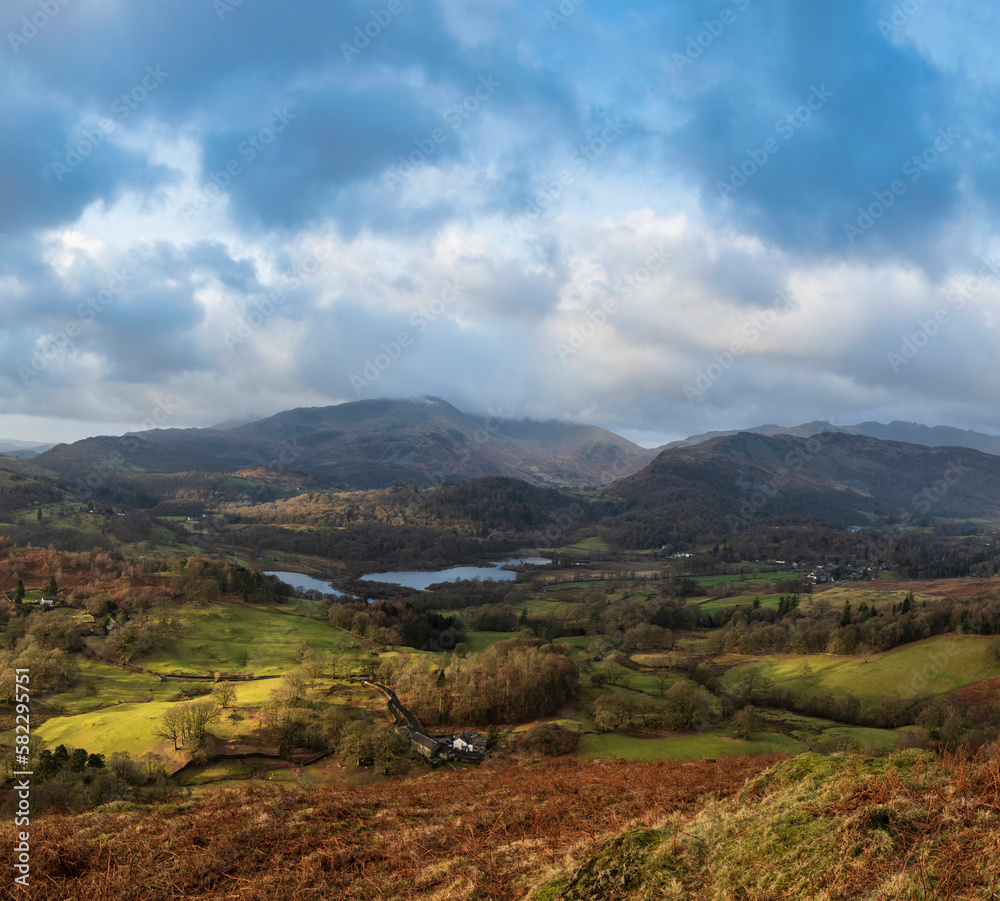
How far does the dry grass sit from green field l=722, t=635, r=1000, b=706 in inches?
3322

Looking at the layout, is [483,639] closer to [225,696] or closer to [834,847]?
[225,696]

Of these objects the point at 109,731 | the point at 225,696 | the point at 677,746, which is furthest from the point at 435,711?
the point at 109,731

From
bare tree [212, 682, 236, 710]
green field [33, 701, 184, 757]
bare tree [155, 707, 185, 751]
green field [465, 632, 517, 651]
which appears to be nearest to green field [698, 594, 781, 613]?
green field [465, 632, 517, 651]

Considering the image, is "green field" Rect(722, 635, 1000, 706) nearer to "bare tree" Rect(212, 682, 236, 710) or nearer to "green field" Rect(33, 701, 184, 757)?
"bare tree" Rect(212, 682, 236, 710)

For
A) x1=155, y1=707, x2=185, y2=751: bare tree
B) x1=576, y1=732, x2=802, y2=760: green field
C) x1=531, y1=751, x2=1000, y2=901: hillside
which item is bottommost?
x1=576, y1=732, x2=802, y2=760: green field

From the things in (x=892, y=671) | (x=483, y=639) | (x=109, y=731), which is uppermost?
(x=109, y=731)

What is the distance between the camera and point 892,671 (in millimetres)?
90500

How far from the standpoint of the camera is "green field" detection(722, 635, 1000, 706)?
8494 centimetres

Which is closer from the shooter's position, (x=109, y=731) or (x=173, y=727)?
(x=173, y=727)

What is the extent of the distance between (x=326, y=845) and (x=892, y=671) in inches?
4164

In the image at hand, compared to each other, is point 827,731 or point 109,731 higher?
point 109,731

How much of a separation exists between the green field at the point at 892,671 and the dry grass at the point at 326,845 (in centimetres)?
8439

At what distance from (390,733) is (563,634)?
8262 centimetres

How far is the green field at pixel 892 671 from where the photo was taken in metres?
84.9
